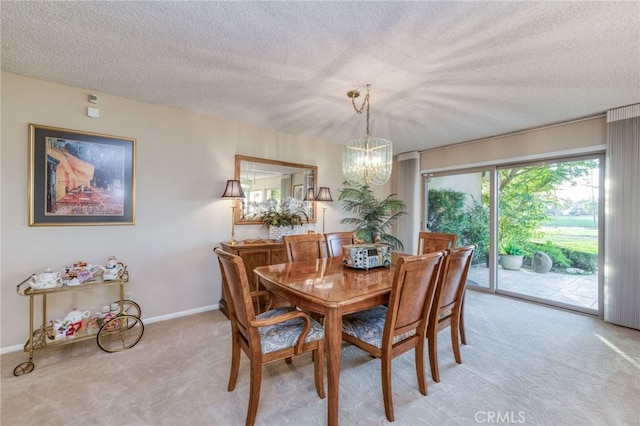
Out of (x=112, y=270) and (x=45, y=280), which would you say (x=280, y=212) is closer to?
(x=112, y=270)

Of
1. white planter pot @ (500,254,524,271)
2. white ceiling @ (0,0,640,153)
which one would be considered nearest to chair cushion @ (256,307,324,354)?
white ceiling @ (0,0,640,153)

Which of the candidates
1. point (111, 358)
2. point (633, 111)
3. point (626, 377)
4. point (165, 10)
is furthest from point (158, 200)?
point (633, 111)

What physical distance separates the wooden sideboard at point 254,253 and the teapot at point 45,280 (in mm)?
1465

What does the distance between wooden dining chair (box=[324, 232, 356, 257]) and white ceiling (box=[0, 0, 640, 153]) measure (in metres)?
1.49

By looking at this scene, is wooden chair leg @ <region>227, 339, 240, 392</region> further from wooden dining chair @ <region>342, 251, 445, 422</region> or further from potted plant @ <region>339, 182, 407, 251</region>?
potted plant @ <region>339, 182, 407, 251</region>

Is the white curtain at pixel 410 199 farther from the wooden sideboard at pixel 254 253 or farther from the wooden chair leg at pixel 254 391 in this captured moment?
the wooden chair leg at pixel 254 391

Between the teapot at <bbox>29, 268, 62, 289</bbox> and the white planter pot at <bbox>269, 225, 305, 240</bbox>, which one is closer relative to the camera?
the teapot at <bbox>29, 268, 62, 289</bbox>

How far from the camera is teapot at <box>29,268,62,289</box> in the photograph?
2197mm

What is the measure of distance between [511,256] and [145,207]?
5.13 meters

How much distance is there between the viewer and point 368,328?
1800mm

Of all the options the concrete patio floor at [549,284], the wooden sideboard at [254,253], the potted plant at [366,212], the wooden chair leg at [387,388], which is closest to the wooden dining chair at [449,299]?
the wooden chair leg at [387,388]

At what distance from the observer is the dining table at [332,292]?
148cm

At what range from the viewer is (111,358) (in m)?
2.25

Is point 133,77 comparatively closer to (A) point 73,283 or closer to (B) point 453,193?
(A) point 73,283
